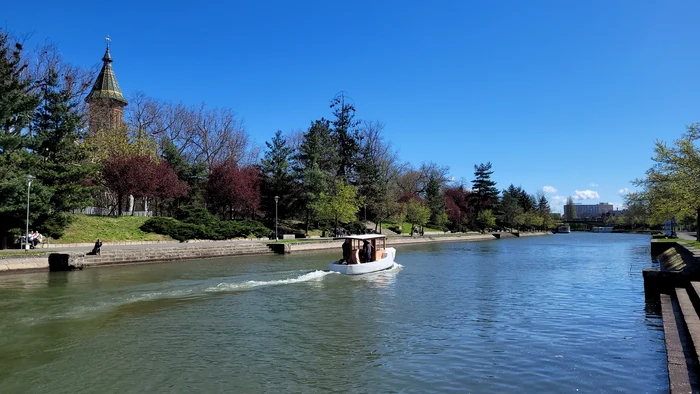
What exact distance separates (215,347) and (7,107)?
80.2 feet

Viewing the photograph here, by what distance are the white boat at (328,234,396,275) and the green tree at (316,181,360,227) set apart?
24.0 metres

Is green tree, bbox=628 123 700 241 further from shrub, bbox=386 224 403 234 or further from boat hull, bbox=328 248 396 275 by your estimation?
shrub, bbox=386 224 403 234

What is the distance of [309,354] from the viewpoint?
9.77m

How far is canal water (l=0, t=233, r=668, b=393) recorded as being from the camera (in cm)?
817

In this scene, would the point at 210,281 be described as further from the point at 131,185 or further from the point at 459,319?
the point at 131,185

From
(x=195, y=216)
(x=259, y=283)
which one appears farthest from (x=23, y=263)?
(x=195, y=216)

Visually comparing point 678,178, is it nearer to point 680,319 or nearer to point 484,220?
point 680,319

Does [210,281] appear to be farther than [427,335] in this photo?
Yes

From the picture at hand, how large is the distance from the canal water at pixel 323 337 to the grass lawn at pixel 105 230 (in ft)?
47.9

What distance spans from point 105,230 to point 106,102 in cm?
2012

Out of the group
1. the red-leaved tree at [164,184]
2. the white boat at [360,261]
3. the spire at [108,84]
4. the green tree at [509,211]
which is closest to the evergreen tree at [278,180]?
the red-leaved tree at [164,184]

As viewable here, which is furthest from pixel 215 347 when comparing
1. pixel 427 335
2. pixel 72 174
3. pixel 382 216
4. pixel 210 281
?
pixel 382 216

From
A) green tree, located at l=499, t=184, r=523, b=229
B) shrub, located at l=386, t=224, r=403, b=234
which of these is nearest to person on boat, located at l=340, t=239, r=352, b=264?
shrub, located at l=386, t=224, r=403, b=234

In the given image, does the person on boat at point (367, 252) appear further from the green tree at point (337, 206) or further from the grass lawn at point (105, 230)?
the green tree at point (337, 206)
